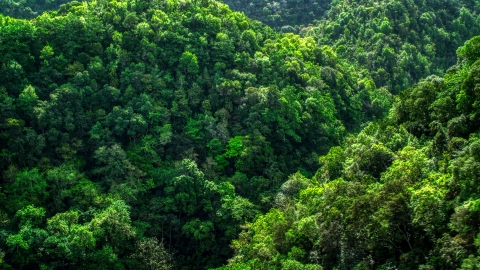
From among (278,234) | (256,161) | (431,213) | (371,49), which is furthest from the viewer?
(371,49)

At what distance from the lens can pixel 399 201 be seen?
24625 mm

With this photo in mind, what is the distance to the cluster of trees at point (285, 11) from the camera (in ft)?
316

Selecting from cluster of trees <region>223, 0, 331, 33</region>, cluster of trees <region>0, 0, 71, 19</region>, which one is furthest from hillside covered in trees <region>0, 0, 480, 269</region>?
cluster of trees <region>223, 0, 331, 33</region>

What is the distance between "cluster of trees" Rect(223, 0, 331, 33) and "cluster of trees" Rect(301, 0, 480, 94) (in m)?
9.34

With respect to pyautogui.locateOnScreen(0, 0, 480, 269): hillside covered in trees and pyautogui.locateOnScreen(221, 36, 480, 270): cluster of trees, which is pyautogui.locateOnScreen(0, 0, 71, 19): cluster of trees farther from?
pyautogui.locateOnScreen(221, 36, 480, 270): cluster of trees

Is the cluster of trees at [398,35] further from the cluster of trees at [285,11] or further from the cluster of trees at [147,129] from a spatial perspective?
the cluster of trees at [147,129]

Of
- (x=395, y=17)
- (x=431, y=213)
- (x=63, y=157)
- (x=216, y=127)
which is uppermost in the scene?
(x=395, y=17)

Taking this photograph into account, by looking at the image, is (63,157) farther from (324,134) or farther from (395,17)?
(395,17)

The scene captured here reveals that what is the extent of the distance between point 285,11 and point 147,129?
58877 millimetres

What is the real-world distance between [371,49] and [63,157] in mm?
51030

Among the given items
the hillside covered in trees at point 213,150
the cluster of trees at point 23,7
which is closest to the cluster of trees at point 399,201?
the hillside covered in trees at point 213,150

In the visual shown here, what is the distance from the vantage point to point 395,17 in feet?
263

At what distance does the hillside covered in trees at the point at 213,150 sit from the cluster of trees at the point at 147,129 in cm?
16

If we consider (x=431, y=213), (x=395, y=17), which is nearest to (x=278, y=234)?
(x=431, y=213)
